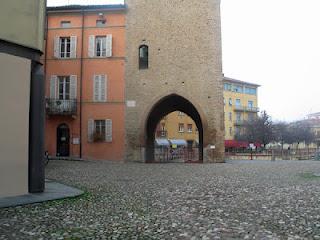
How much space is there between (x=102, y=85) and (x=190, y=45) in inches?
271

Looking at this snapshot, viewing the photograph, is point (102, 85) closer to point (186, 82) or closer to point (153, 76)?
point (153, 76)

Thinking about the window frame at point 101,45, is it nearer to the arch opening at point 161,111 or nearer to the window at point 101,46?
the window at point 101,46

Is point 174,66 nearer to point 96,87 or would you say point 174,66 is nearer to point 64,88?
point 96,87

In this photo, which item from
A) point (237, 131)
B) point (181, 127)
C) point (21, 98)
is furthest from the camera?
point (237, 131)

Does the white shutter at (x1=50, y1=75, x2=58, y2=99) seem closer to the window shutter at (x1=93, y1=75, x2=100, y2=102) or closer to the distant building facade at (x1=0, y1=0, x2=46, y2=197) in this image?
the window shutter at (x1=93, y1=75, x2=100, y2=102)

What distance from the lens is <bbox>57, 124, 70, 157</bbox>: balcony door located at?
1235 inches

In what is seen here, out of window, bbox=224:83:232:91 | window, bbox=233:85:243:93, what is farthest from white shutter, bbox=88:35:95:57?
window, bbox=233:85:243:93

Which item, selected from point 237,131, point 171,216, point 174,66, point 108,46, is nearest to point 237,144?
point 237,131

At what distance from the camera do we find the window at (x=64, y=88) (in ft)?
103

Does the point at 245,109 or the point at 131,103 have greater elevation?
the point at 245,109

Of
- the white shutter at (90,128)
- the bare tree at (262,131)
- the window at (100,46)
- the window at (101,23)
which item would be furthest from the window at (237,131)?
the window at (101,23)

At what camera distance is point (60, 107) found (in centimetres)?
3078

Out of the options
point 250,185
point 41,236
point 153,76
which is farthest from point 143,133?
point 41,236

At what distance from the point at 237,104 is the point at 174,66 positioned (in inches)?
2446
